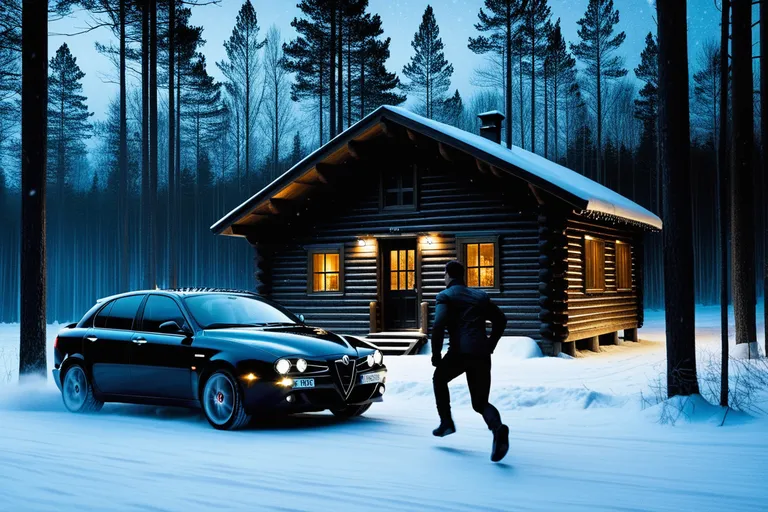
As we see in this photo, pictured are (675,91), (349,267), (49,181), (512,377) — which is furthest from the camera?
(49,181)

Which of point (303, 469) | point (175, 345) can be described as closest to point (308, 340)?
point (175, 345)

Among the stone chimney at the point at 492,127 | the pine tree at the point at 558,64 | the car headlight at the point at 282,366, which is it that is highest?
the pine tree at the point at 558,64

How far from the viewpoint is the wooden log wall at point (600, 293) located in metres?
19.6

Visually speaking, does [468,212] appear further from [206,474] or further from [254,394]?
[206,474]

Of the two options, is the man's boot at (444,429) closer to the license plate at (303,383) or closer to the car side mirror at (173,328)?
the license plate at (303,383)

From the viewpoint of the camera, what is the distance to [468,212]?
1967 centimetres

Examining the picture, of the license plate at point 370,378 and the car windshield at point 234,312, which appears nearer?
the license plate at point 370,378

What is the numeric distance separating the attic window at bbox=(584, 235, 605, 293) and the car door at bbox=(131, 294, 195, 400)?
12451 millimetres

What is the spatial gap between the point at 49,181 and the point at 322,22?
29519 millimetres

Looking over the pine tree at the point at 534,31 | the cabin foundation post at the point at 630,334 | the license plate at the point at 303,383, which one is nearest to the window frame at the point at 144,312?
the license plate at the point at 303,383

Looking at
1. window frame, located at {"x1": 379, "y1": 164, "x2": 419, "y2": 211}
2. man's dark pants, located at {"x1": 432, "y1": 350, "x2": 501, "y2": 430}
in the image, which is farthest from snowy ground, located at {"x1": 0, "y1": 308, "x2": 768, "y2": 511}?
window frame, located at {"x1": 379, "y1": 164, "x2": 419, "y2": 211}

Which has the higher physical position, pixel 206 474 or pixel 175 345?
pixel 175 345

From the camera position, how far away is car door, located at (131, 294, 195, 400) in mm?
9898

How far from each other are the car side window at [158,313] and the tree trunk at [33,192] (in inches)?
175
